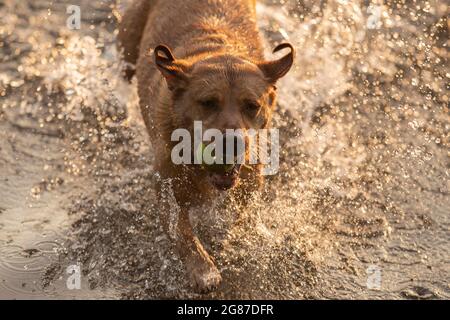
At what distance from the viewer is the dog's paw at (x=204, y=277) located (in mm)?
5082

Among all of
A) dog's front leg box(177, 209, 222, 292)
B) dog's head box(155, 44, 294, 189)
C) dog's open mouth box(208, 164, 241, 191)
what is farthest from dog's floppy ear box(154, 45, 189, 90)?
dog's front leg box(177, 209, 222, 292)

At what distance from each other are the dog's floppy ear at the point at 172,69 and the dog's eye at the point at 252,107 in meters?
0.49

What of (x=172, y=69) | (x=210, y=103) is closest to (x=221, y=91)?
(x=210, y=103)

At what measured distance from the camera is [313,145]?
7199mm

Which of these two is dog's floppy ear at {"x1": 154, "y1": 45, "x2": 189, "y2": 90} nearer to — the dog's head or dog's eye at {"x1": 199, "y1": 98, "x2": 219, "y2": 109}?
the dog's head

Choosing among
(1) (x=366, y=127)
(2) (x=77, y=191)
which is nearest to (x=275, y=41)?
(1) (x=366, y=127)

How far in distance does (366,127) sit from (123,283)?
335 centimetres

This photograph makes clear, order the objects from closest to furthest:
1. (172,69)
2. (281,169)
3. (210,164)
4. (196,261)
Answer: (210,164) < (172,69) < (196,261) < (281,169)

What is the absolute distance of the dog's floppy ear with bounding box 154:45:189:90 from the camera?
16.3 feet

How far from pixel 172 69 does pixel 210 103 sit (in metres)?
0.38

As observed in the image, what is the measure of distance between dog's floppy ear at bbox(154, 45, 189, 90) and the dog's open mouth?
0.71m

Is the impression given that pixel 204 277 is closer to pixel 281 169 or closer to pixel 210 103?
pixel 210 103

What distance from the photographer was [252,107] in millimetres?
→ 4961

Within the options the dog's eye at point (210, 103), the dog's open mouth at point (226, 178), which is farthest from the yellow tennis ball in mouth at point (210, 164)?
the dog's eye at point (210, 103)
